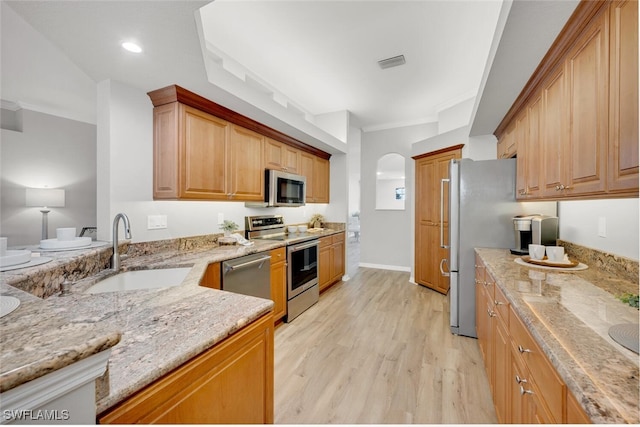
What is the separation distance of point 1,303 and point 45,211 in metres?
4.28

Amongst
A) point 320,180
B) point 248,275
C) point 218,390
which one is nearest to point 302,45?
point 320,180

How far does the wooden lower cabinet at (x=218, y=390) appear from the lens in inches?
26.0

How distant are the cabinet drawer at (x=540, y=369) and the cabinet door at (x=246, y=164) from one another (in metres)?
2.47

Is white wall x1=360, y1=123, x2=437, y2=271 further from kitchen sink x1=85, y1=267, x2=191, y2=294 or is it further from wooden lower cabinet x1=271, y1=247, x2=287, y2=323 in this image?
kitchen sink x1=85, y1=267, x2=191, y2=294

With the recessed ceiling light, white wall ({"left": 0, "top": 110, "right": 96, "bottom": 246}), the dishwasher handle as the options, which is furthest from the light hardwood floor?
white wall ({"left": 0, "top": 110, "right": 96, "bottom": 246})

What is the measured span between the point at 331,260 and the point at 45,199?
159 inches

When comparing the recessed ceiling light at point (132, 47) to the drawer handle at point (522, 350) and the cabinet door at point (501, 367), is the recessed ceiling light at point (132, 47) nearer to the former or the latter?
the drawer handle at point (522, 350)

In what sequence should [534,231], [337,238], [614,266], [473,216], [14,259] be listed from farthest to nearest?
[337,238], [473,216], [534,231], [614,266], [14,259]

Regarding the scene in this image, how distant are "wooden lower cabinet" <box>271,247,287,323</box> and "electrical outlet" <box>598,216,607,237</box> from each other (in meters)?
2.57

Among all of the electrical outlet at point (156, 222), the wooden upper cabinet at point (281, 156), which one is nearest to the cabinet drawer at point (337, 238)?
the wooden upper cabinet at point (281, 156)

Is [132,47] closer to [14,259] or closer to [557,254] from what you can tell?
[14,259]

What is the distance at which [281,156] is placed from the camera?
136 inches

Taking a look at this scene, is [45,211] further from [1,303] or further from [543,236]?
[543,236]

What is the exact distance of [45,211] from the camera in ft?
12.0
